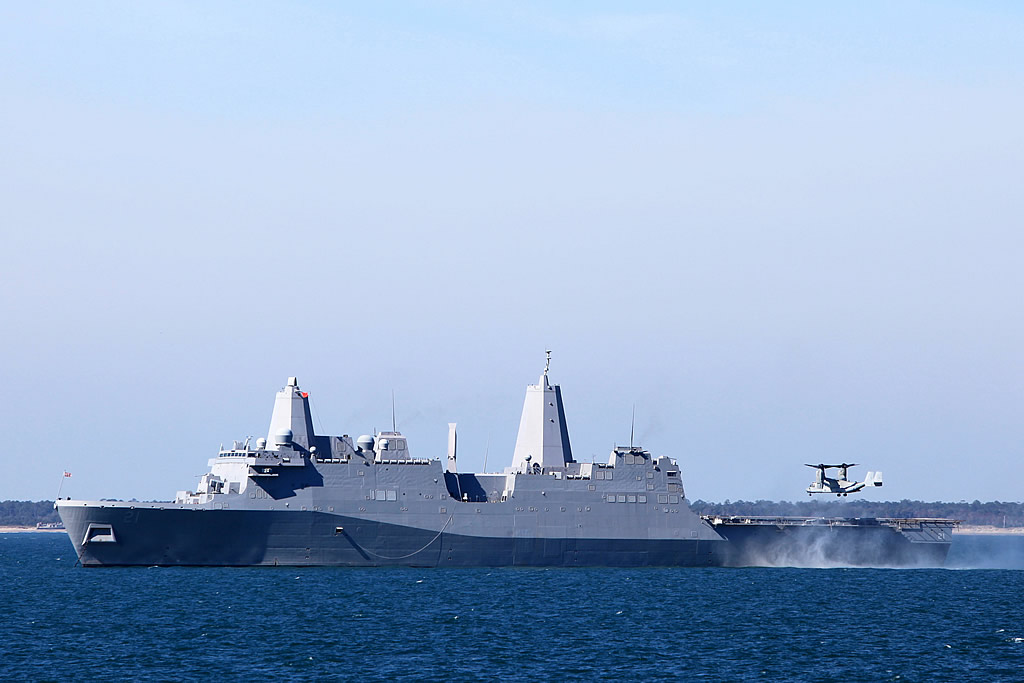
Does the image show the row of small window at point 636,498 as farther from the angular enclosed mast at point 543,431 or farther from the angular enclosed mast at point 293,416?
the angular enclosed mast at point 293,416

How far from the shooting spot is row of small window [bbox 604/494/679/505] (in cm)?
5294

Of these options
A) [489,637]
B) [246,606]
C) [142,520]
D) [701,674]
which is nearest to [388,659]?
[489,637]

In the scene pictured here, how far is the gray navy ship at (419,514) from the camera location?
48.1 meters

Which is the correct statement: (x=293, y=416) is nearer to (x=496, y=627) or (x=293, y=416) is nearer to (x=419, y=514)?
(x=419, y=514)

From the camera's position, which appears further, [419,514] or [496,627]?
[419,514]

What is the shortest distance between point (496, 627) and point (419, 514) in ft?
46.4

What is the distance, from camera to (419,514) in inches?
1975

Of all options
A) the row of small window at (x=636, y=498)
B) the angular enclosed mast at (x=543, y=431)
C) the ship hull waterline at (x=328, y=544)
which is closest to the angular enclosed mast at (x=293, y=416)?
the ship hull waterline at (x=328, y=544)

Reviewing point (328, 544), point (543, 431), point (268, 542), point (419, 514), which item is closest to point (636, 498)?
point (543, 431)

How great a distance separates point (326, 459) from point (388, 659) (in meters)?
19.6

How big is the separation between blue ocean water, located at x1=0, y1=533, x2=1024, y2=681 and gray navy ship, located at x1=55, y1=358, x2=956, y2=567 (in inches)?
40.8

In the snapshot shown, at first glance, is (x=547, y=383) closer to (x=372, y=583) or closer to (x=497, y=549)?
(x=497, y=549)

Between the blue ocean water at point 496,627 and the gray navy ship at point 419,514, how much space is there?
3.40ft

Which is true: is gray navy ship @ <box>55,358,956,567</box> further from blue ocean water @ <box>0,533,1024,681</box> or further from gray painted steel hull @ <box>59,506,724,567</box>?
blue ocean water @ <box>0,533,1024,681</box>
